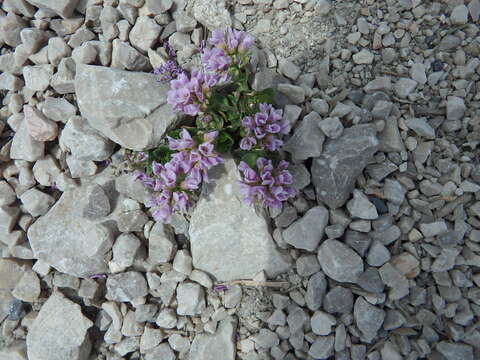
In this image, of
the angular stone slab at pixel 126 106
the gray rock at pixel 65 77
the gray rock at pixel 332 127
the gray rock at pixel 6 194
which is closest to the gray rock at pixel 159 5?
the angular stone slab at pixel 126 106

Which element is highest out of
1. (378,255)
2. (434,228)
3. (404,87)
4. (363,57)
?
(363,57)

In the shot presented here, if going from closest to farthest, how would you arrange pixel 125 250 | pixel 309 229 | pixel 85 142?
pixel 309 229 < pixel 125 250 < pixel 85 142

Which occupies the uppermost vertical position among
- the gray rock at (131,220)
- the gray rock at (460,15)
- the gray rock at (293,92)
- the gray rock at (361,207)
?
the gray rock at (460,15)

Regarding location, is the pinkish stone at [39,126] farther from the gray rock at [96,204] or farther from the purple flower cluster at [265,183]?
the purple flower cluster at [265,183]

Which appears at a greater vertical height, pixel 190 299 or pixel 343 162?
pixel 343 162

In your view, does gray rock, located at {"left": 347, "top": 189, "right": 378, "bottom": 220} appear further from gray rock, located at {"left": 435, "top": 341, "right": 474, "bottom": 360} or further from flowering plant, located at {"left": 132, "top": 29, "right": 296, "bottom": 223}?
gray rock, located at {"left": 435, "top": 341, "right": 474, "bottom": 360}

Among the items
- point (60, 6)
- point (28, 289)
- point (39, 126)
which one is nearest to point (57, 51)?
point (60, 6)

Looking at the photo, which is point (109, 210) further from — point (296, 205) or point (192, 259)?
point (296, 205)

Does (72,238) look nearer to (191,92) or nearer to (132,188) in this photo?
(132,188)
